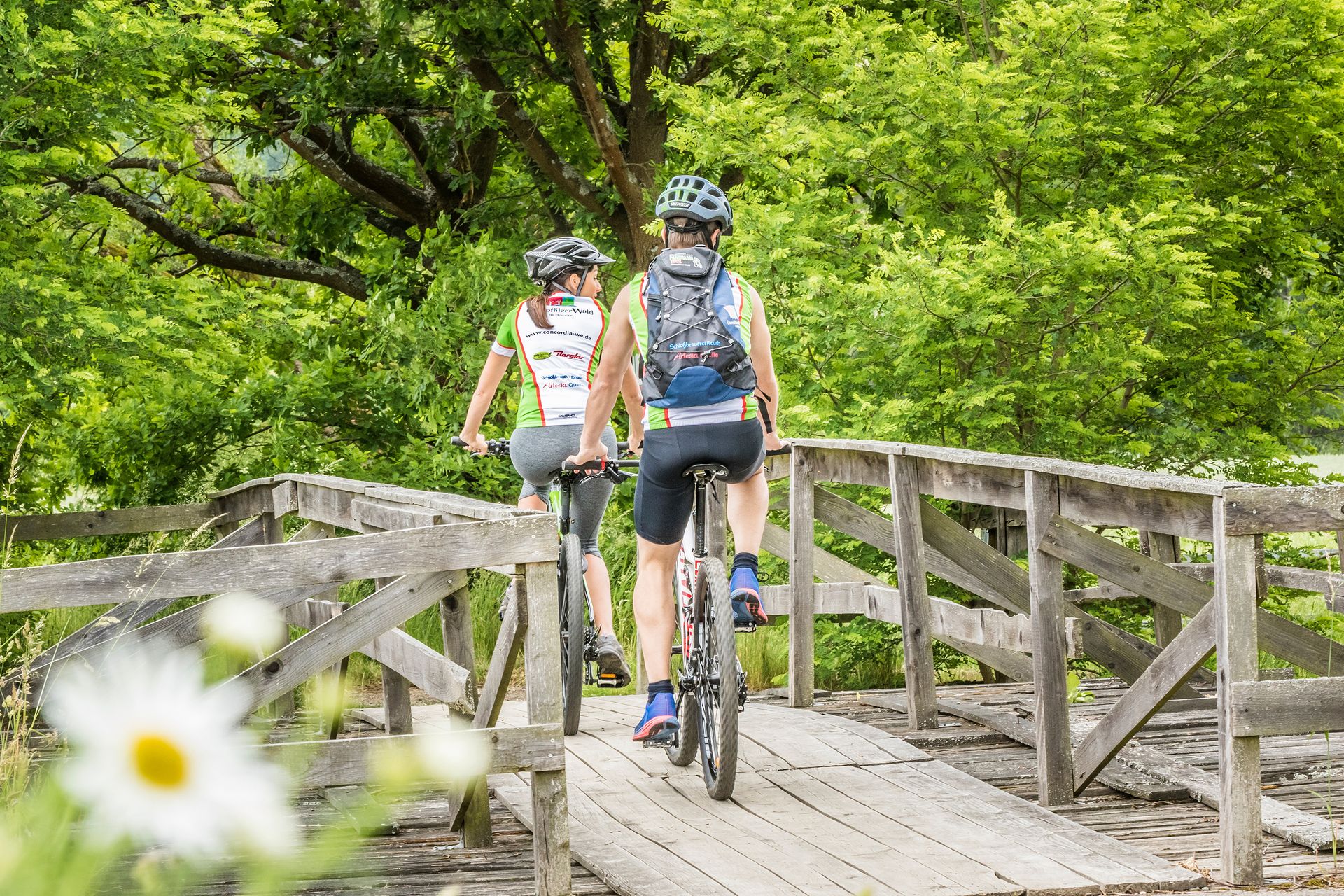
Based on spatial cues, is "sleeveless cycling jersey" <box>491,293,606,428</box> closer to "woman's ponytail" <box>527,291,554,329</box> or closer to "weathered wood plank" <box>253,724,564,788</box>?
"woman's ponytail" <box>527,291,554,329</box>

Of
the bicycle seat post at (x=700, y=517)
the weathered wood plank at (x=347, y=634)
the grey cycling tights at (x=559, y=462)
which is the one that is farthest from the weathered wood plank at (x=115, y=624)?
the bicycle seat post at (x=700, y=517)

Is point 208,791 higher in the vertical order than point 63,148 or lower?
lower

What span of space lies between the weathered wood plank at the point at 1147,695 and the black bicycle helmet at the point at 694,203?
185 cm

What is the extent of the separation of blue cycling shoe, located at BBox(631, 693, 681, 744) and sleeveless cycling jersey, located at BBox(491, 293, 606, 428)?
1272 millimetres

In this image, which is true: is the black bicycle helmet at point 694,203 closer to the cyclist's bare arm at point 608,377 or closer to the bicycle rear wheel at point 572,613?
the cyclist's bare arm at point 608,377

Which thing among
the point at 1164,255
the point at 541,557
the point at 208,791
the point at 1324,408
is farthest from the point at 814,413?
the point at 208,791

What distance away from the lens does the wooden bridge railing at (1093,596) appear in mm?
3773

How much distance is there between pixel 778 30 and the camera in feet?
30.7

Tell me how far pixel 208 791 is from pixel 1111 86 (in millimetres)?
8408

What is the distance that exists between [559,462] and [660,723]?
1.24 m

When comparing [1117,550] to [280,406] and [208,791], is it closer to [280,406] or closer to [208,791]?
[208,791]

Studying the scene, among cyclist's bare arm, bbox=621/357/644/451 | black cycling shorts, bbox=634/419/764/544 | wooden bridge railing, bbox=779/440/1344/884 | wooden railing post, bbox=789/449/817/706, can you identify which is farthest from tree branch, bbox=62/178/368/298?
black cycling shorts, bbox=634/419/764/544

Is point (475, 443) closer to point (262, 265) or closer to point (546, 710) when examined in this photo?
point (546, 710)

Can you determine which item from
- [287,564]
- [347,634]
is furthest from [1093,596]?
[287,564]
